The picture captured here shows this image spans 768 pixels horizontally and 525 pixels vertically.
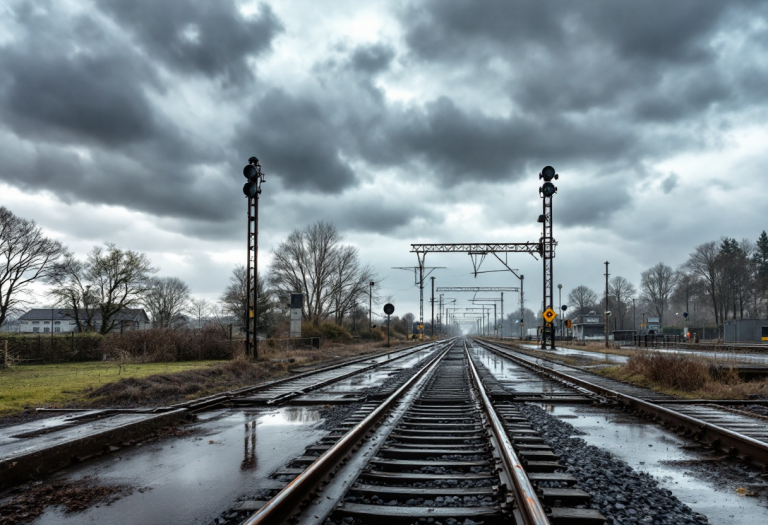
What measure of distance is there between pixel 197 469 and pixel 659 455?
545 cm

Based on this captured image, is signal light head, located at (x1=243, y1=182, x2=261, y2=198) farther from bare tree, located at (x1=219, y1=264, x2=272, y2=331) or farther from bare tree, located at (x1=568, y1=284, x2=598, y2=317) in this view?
bare tree, located at (x1=568, y1=284, x2=598, y2=317)

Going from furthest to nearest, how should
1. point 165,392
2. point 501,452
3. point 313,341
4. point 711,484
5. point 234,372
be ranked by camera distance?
point 313,341 → point 234,372 → point 165,392 → point 501,452 → point 711,484

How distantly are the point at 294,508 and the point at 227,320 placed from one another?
68.9 meters

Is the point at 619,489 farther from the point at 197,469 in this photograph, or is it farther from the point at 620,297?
the point at 620,297

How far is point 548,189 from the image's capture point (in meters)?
33.8

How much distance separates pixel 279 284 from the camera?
60.2 m

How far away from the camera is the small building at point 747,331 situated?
5153 cm

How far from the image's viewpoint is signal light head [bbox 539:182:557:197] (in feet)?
111

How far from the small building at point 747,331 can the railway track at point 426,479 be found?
54745mm

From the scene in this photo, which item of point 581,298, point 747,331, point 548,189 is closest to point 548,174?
point 548,189

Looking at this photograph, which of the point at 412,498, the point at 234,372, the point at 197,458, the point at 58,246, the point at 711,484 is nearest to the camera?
the point at 412,498

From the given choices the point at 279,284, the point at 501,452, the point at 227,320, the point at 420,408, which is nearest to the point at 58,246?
the point at 279,284

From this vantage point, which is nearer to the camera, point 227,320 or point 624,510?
point 624,510

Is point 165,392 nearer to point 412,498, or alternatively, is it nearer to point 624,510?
point 412,498
